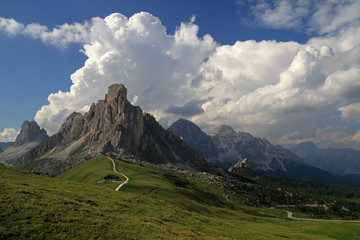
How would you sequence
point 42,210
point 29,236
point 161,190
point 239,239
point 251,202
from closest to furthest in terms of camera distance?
point 29,236, point 42,210, point 239,239, point 161,190, point 251,202

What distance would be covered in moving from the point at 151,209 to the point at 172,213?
470 centimetres

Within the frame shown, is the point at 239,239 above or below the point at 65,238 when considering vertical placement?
below

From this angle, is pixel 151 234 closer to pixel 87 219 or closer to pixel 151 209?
pixel 87 219

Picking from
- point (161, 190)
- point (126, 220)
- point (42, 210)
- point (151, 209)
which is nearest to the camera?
point (42, 210)

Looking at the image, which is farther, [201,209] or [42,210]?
[201,209]

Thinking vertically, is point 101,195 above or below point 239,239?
above

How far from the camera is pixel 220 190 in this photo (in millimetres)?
189375

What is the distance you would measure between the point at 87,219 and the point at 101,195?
18772mm

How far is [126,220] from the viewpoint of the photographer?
105 feet

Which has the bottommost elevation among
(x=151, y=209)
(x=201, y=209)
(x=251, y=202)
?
(x=251, y=202)

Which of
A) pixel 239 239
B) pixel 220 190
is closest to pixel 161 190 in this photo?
pixel 239 239

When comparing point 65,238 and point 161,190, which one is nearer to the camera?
point 65,238

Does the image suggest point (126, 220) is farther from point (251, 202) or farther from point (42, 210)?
point (251, 202)

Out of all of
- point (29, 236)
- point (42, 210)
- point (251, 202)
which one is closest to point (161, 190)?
point (42, 210)
